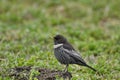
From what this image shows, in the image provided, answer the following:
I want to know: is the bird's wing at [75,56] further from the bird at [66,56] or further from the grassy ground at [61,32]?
the grassy ground at [61,32]

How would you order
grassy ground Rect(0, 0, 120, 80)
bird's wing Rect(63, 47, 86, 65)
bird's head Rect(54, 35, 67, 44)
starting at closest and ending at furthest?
bird's wing Rect(63, 47, 86, 65), bird's head Rect(54, 35, 67, 44), grassy ground Rect(0, 0, 120, 80)

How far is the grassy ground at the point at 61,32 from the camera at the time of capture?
412 inches

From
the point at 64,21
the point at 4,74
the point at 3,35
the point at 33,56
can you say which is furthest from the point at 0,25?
the point at 4,74

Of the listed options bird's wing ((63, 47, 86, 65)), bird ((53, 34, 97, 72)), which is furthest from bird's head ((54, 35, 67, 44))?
bird's wing ((63, 47, 86, 65))

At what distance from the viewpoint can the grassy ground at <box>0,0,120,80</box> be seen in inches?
412

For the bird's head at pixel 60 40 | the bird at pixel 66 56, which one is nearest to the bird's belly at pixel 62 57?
the bird at pixel 66 56

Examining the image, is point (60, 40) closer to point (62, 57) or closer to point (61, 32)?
point (62, 57)

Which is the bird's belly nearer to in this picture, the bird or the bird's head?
the bird

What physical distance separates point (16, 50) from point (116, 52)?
2470mm

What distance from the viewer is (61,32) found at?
14211 mm

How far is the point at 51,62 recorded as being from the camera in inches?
417

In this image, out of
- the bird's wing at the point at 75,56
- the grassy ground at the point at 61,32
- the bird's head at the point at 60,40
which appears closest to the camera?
the bird's wing at the point at 75,56

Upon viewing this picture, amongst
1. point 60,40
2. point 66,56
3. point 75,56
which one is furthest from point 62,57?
point 60,40

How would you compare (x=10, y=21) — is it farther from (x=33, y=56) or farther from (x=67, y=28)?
(x=33, y=56)
